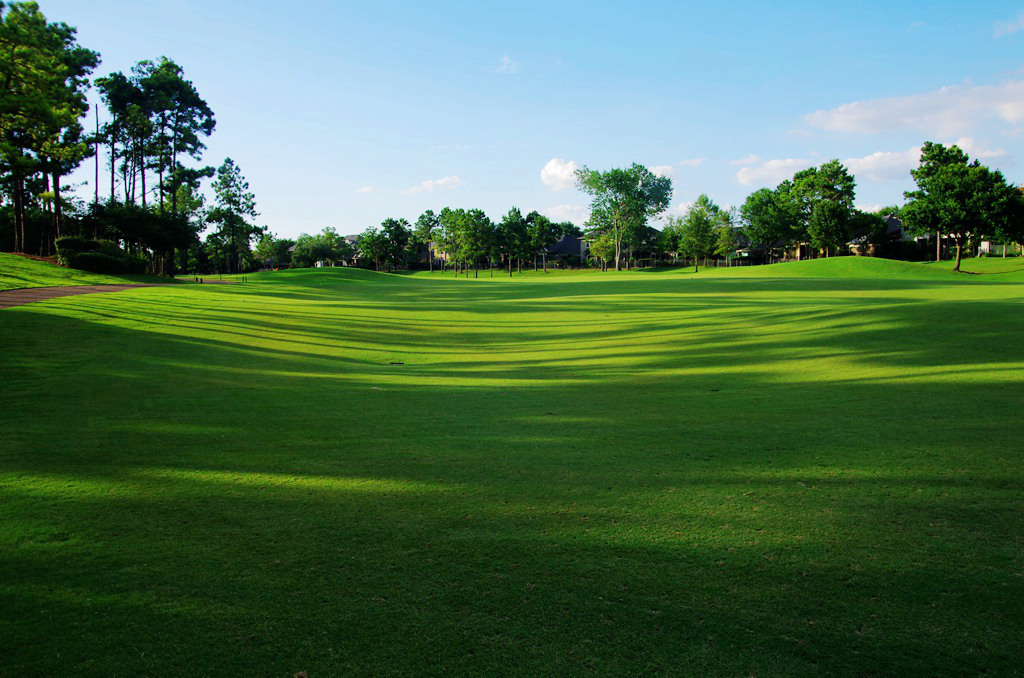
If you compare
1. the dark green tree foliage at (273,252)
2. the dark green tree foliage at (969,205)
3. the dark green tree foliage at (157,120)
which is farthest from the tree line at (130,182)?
the dark green tree foliage at (969,205)

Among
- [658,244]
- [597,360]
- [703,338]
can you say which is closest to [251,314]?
[597,360]

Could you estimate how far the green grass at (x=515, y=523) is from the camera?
274cm

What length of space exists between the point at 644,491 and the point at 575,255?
123 metres

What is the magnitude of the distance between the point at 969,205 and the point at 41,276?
7220cm

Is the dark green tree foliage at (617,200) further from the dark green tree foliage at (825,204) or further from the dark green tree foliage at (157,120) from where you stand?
the dark green tree foliage at (157,120)

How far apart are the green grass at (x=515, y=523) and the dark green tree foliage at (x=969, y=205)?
58.8 metres

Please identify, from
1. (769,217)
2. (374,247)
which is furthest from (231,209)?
(769,217)

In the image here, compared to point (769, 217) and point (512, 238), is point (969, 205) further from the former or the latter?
point (512, 238)

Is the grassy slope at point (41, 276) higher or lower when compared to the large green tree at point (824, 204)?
lower

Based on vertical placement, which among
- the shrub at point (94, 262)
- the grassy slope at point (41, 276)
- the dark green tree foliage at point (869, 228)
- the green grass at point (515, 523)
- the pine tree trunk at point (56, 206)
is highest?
the dark green tree foliage at point (869, 228)

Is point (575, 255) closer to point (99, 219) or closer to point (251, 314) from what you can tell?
point (99, 219)

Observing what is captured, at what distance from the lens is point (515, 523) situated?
4059mm

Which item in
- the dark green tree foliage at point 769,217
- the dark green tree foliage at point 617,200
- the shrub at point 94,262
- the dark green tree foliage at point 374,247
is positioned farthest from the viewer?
the dark green tree foliage at point 374,247

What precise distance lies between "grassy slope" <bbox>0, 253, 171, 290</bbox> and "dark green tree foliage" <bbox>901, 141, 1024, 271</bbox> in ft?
222
